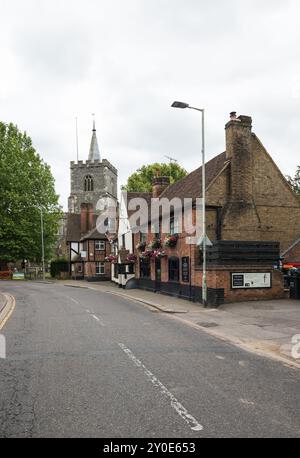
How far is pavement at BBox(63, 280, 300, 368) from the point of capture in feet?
36.7

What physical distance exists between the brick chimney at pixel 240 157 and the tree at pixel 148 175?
103 ft

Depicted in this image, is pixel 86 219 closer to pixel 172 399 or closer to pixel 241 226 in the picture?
pixel 241 226

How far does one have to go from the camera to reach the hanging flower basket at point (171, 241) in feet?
86.7

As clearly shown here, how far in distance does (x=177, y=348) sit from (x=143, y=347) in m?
0.91

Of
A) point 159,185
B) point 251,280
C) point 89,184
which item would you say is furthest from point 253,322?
point 89,184

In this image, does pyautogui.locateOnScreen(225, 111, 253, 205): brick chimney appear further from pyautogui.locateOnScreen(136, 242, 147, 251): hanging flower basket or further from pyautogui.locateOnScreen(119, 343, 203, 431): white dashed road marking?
pyautogui.locateOnScreen(119, 343, 203, 431): white dashed road marking

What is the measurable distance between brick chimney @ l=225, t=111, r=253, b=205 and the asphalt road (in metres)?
13.2

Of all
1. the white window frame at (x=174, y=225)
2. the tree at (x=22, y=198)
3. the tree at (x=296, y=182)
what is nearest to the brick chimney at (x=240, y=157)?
the white window frame at (x=174, y=225)

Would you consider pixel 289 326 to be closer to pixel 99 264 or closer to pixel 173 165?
pixel 99 264

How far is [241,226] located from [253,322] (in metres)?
9.39

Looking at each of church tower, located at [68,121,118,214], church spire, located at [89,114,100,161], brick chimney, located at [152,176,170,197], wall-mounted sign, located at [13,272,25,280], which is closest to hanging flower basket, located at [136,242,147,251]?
brick chimney, located at [152,176,170,197]

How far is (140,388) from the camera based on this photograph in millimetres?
7090

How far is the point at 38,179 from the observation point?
53.2 m

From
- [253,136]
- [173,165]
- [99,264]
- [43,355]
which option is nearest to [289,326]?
[43,355]
